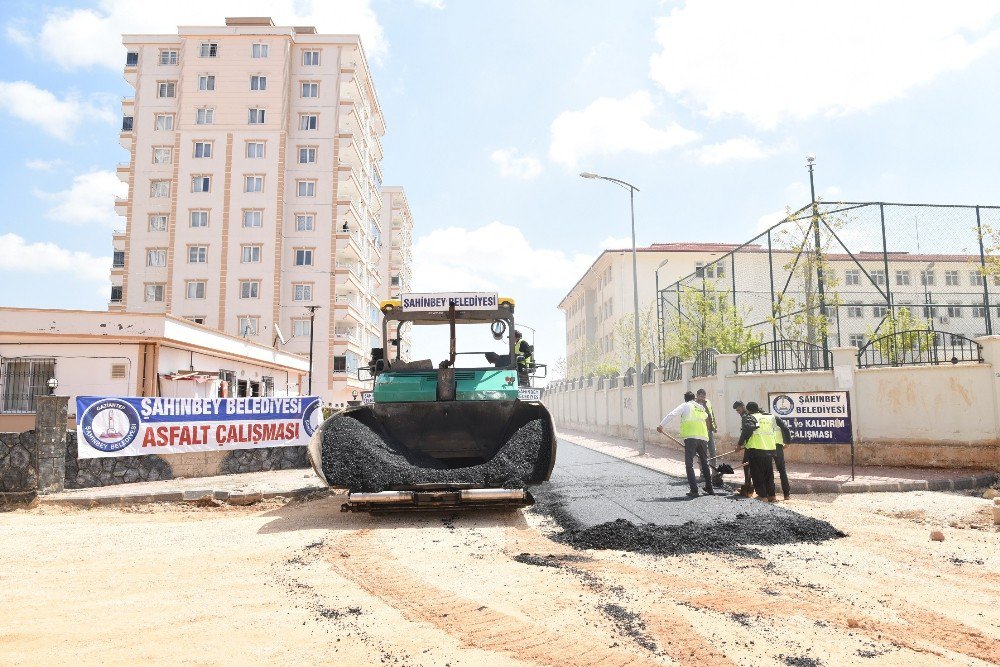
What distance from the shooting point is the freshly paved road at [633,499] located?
852 centimetres

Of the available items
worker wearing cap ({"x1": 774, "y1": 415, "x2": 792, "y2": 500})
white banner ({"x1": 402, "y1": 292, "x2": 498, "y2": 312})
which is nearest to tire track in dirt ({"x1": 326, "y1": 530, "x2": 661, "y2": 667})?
white banner ({"x1": 402, "y1": 292, "x2": 498, "y2": 312})

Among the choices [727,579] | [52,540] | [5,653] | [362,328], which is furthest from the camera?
[362,328]

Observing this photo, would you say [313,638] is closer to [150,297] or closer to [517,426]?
[517,426]

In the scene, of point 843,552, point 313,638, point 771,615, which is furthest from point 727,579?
point 313,638

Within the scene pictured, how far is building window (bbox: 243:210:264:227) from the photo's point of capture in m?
43.9

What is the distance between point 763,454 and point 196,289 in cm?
4083

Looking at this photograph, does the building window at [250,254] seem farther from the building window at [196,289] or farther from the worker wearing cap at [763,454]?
the worker wearing cap at [763,454]

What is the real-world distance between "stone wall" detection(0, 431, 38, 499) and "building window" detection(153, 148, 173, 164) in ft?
130

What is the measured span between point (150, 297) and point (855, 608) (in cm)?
4684

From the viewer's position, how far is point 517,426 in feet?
29.4

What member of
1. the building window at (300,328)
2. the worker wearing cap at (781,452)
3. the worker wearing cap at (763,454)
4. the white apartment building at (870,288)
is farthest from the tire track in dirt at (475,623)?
the building window at (300,328)

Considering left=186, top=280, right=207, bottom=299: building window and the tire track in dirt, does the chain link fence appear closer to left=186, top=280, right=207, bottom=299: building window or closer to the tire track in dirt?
the tire track in dirt

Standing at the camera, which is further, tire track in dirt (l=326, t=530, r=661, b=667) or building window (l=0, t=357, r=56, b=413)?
building window (l=0, t=357, r=56, b=413)

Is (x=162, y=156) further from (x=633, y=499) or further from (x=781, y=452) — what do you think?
(x=781, y=452)
